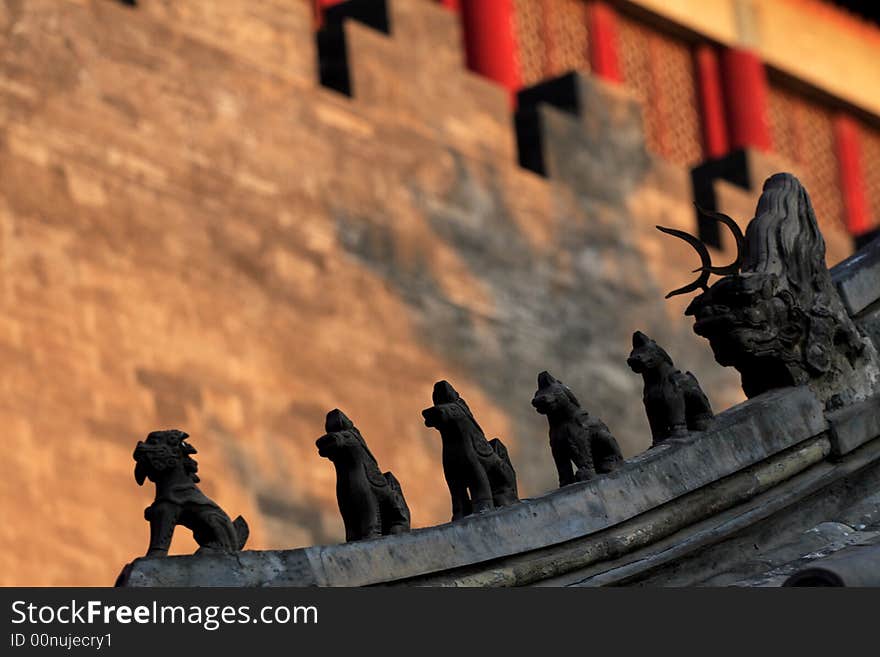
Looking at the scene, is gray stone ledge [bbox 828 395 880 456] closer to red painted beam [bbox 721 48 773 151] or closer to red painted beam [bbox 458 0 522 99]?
red painted beam [bbox 458 0 522 99]

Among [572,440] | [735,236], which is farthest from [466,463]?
[735,236]

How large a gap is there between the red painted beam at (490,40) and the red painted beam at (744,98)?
3.32 metres

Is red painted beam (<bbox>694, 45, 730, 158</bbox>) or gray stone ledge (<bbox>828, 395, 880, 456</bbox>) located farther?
red painted beam (<bbox>694, 45, 730, 158</bbox>)

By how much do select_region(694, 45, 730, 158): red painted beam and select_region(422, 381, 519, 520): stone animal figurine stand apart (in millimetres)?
19551

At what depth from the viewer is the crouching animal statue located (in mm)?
18062

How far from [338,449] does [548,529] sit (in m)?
1.02

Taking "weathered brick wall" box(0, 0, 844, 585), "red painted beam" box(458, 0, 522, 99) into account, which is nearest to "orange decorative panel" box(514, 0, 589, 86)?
"red painted beam" box(458, 0, 522, 99)

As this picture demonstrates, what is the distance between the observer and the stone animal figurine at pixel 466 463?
17703 millimetres

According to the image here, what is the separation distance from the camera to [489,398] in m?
31.0

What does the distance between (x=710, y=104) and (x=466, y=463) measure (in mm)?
19768

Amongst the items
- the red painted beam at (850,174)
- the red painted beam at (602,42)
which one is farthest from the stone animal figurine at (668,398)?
the red painted beam at (850,174)

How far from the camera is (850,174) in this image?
128ft
